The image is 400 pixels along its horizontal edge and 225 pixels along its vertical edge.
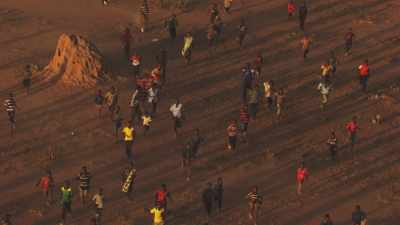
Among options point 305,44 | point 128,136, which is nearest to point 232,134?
point 128,136

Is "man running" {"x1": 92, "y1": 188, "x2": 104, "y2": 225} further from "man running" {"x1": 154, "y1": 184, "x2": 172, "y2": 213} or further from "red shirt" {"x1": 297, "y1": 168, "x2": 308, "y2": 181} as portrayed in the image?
"red shirt" {"x1": 297, "y1": 168, "x2": 308, "y2": 181}

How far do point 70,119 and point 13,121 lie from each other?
229 centimetres

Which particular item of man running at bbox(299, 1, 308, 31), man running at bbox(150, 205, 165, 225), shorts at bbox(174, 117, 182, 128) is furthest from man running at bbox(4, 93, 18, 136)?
man running at bbox(299, 1, 308, 31)

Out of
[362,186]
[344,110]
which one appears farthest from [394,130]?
[362,186]

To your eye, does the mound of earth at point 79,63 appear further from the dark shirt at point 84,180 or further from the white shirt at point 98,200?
the white shirt at point 98,200

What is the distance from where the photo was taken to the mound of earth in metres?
30.6

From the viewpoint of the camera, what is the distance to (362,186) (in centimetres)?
2461

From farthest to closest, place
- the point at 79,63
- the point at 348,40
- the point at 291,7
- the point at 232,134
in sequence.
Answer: the point at 291,7
the point at 348,40
the point at 79,63
the point at 232,134

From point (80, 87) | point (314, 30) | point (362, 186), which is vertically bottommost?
point (362, 186)

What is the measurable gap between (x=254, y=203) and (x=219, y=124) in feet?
21.6

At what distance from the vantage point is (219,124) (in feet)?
92.4

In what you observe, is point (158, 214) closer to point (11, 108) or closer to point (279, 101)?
point (279, 101)

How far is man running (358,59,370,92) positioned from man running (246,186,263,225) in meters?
9.67

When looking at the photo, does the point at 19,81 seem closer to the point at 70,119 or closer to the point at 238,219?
the point at 70,119
